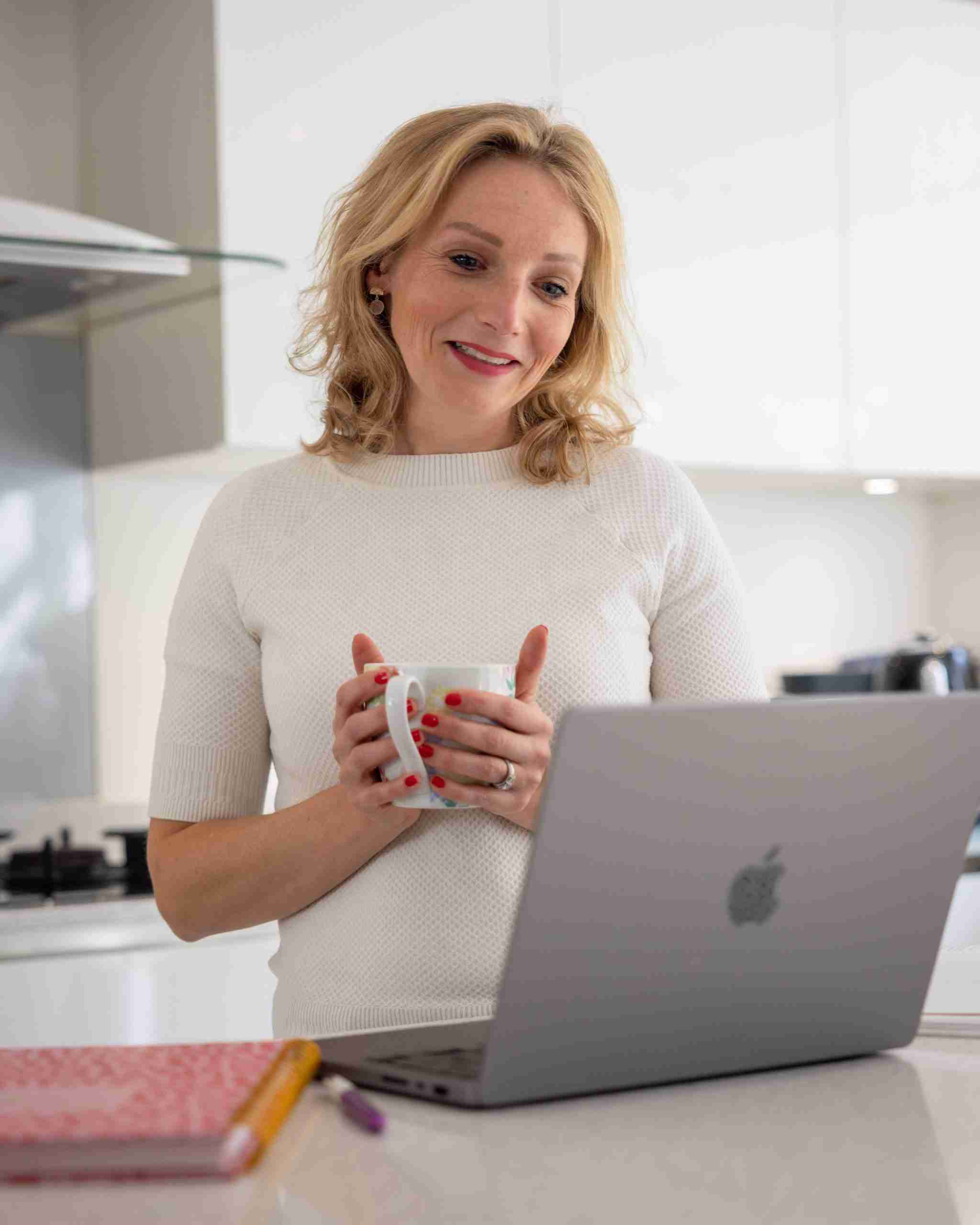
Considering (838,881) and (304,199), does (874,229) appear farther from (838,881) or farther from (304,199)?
(838,881)

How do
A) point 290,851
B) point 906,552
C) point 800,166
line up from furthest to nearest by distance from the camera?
point 906,552, point 800,166, point 290,851

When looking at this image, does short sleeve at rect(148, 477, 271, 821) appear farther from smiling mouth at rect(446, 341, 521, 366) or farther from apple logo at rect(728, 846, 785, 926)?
apple logo at rect(728, 846, 785, 926)

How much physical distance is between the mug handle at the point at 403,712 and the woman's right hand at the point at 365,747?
0.5 inches

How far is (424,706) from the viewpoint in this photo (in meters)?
0.95

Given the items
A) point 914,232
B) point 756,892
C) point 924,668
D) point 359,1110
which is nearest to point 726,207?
point 914,232

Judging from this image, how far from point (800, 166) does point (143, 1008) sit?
6.20 feet

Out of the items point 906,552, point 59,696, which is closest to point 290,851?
point 59,696

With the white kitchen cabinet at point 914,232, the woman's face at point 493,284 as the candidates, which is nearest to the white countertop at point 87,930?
the woman's face at point 493,284

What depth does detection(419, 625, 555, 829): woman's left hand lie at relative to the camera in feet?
3.14

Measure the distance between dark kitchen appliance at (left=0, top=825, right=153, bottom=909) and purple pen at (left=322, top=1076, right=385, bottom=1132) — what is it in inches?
56.3

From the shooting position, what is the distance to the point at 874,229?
3.03 m

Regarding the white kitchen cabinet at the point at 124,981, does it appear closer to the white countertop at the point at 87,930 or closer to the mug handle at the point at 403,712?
the white countertop at the point at 87,930

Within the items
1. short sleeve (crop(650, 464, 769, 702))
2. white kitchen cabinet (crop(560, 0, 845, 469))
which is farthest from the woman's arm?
white kitchen cabinet (crop(560, 0, 845, 469))

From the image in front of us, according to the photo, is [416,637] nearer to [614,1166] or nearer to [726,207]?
[614,1166]
